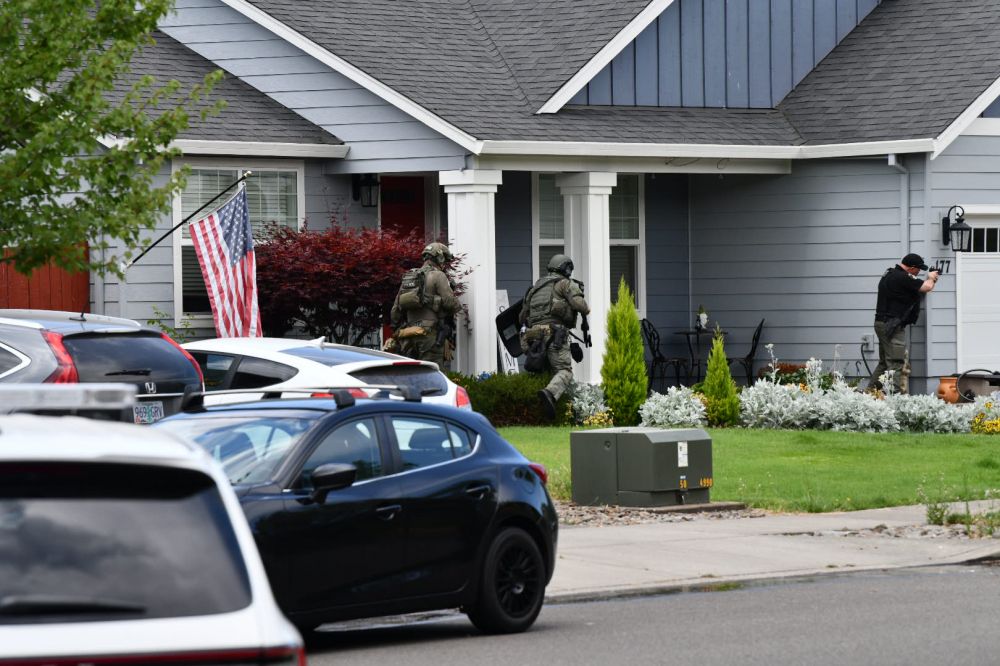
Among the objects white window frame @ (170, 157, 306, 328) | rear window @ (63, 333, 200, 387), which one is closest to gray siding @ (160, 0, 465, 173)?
white window frame @ (170, 157, 306, 328)

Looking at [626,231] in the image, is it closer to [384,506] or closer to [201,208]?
[201,208]

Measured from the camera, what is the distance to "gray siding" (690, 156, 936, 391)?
23.9m

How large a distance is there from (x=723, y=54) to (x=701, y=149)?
89.6 inches

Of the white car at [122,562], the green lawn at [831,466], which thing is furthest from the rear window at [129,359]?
the white car at [122,562]

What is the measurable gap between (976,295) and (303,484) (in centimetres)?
1663

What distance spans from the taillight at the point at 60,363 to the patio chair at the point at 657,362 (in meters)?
13.7

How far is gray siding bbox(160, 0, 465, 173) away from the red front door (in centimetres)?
143

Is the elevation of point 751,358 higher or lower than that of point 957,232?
lower

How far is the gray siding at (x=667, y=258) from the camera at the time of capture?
85.7 ft

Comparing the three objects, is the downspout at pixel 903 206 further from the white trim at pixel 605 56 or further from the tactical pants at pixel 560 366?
the tactical pants at pixel 560 366

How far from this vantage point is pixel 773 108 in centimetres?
2580

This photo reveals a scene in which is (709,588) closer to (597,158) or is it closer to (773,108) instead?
(597,158)

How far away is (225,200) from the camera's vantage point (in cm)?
2203

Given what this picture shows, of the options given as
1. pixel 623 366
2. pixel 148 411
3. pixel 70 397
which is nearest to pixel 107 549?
pixel 70 397
